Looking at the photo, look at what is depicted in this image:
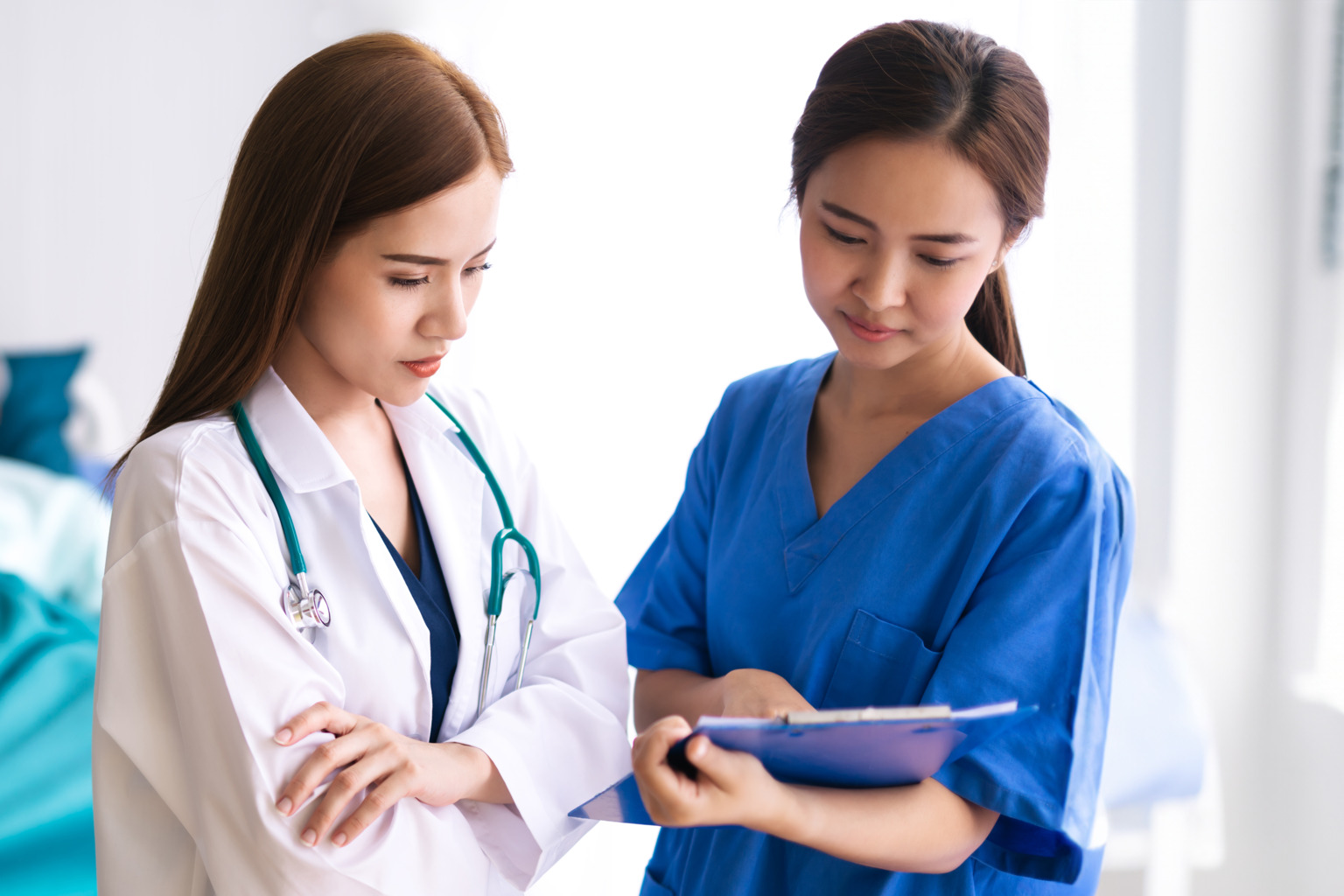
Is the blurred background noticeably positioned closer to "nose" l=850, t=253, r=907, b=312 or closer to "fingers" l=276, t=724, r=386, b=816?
"nose" l=850, t=253, r=907, b=312

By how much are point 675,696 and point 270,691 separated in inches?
18.2

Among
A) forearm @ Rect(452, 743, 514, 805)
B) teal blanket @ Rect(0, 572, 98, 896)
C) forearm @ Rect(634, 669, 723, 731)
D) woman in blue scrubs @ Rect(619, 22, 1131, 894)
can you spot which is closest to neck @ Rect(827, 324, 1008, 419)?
woman in blue scrubs @ Rect(619, 22, 1131, 894)

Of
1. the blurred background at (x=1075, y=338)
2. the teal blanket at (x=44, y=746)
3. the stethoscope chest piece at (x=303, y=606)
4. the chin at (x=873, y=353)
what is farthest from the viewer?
the blurred background at (x=1075, y=338)

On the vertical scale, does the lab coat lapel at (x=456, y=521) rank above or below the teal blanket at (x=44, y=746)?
above

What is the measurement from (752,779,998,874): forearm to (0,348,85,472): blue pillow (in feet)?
11.2

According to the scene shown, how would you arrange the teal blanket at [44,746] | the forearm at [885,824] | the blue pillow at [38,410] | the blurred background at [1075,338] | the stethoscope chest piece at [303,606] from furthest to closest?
1. the blue pillow at [38,410]
2. the blurred background at [1075,338]
3. the teal blanket at [44,746]
4. the stethoscope chest piece at [303,606]
5. the forearm at [885,824]

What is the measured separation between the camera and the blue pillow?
134 inches

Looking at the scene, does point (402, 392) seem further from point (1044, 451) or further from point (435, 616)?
point (1044, 451)

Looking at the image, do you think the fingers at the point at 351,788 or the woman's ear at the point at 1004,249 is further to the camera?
the woman's ear at the point at 1004,249

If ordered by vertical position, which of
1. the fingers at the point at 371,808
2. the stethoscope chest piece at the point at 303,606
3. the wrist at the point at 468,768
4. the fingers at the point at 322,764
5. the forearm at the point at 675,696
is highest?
the stethoscope chest piece at the point at 303,606

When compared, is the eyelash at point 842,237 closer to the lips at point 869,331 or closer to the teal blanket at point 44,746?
the lips at point 869,331

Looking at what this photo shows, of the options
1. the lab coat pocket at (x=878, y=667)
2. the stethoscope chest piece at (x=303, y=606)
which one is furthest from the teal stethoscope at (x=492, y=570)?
the lab coat pocket at (x=878, y=667)

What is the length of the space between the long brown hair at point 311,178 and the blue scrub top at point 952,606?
0.53 m

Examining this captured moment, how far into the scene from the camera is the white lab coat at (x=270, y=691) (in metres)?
0.88
